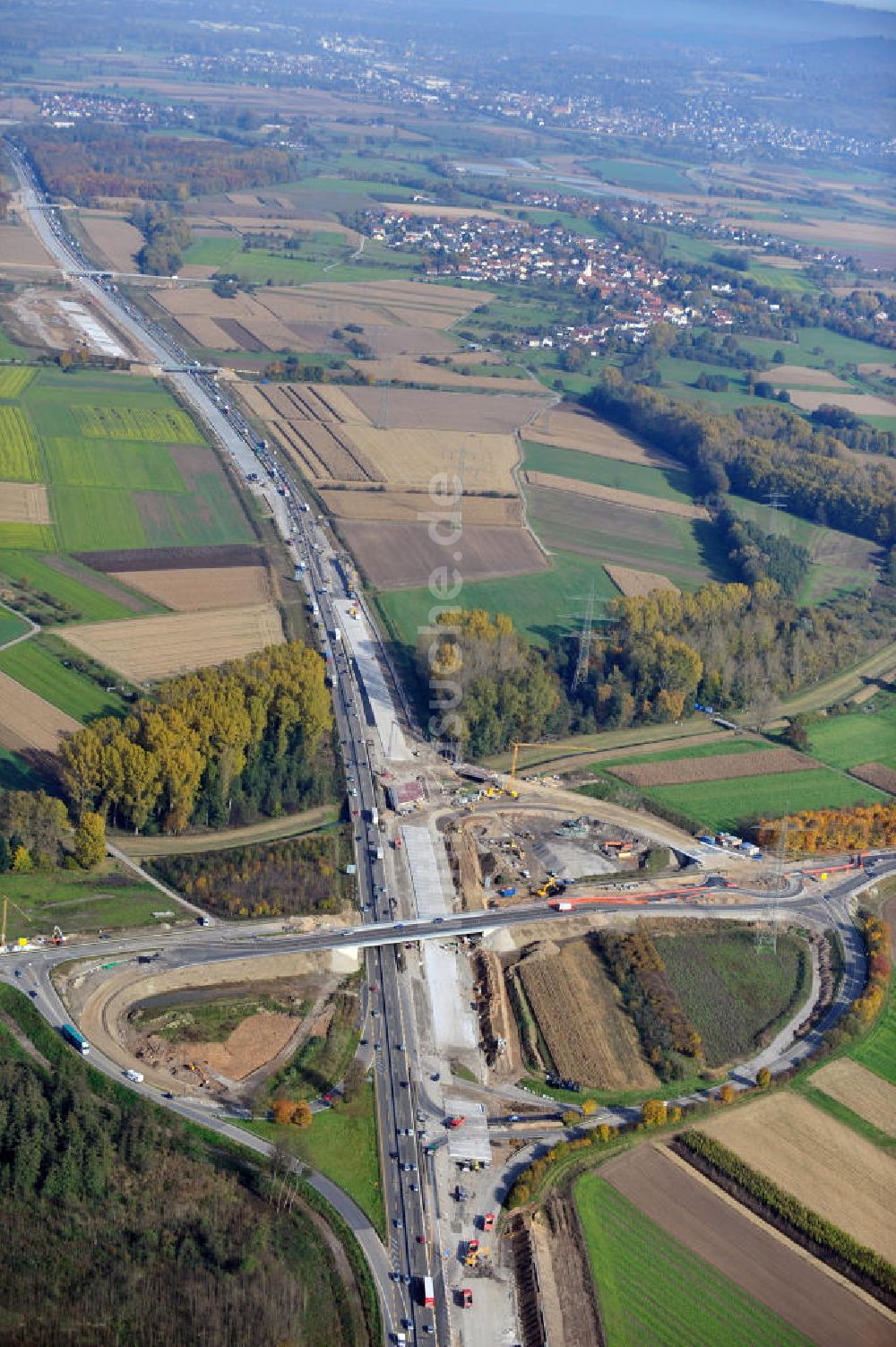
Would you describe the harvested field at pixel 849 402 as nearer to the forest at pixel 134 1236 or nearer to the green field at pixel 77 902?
the green field at pixel 77 902

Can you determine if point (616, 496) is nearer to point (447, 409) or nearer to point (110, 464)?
point (447, 409)

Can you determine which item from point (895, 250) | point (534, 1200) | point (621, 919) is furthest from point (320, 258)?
point (534, 1200)

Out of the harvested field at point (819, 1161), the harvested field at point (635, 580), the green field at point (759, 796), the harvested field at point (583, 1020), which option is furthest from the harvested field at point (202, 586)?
the harvested field at point (819, 1161)

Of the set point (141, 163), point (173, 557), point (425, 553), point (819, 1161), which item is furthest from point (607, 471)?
point (141, 163)

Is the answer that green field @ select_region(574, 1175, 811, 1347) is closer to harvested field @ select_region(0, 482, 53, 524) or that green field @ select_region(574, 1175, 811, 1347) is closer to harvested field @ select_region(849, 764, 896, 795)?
harvested field @ select_region(849, 764, 896, 795)

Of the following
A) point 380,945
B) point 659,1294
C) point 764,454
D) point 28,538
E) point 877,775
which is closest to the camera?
point 659,1294

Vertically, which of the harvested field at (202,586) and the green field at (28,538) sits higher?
the green field at (28,538)
